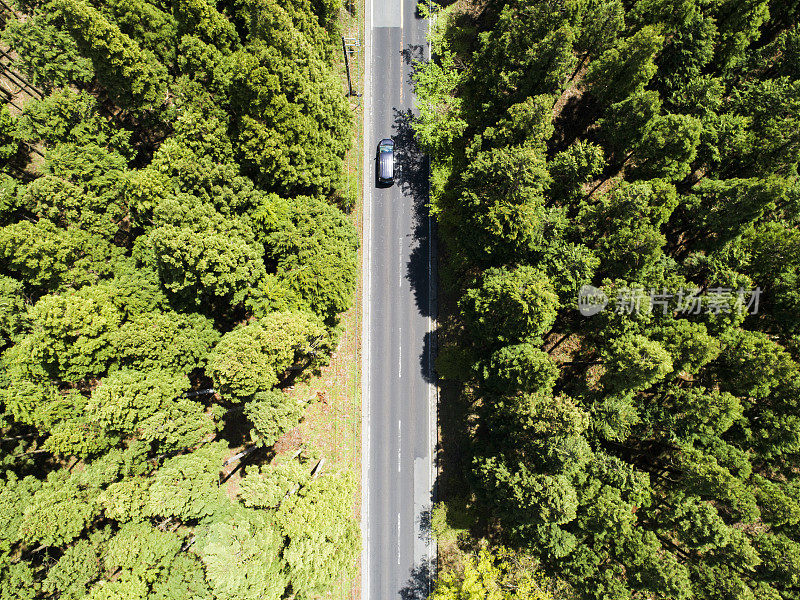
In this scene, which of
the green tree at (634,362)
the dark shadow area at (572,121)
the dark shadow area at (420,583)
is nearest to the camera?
the green tree at (634,362)

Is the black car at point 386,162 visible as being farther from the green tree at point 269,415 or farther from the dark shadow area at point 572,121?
the green tree at point 269,415

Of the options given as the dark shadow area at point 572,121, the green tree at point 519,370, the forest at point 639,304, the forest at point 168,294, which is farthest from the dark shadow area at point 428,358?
the dark shadow area at point 572,121

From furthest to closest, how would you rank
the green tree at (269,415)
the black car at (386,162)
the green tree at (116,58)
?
1. the black car at (386,162)
2. the green tree at (269,415)
3. the green tree at (116,58)

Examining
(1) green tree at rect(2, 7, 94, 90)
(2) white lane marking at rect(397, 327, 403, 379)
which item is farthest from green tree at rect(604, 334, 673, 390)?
(1) green tree at rect(2, 7, 94, 90)

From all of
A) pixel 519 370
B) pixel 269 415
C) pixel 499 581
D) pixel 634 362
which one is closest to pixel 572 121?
pixel 634 362

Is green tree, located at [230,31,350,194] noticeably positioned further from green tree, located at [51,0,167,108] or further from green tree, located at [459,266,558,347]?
green tree, located at [459,266,558,347]

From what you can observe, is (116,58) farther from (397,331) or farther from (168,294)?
(397,331)
